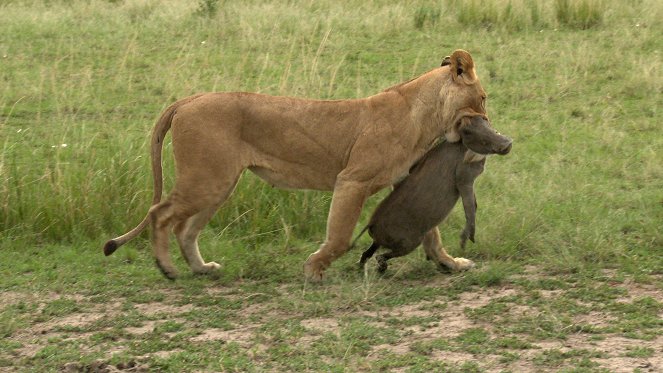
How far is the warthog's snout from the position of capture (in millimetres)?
5855

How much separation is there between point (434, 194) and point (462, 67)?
2.36 ft

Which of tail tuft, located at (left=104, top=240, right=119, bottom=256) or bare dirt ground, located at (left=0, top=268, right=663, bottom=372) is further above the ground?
tail tuft, located at (left=104, top=240, right=119, bottom=256)

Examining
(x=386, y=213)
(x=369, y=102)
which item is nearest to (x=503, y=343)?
(x=386, y=213)

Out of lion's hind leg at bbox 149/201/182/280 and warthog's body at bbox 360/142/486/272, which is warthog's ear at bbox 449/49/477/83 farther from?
lion's hind leg at bbox 149/201/182/280

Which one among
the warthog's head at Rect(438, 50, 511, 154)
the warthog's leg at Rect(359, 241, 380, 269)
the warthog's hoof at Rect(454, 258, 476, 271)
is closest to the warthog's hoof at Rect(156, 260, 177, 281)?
the warthog's leg at Rect(359, 241, 380, 269)

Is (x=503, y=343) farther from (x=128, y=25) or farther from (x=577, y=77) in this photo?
(x=128, y=25)

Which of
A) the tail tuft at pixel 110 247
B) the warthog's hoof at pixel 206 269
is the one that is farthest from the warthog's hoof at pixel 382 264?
the tail tuft at pixel 110 247

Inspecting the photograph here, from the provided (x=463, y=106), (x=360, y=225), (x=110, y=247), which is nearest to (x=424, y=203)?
(x=463, y=106)

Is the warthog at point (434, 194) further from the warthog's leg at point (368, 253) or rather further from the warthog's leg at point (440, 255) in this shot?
the warthog's leg at point (440, 255)

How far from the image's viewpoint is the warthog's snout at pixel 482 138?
19.2 ft

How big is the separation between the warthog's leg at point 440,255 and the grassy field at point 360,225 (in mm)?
83

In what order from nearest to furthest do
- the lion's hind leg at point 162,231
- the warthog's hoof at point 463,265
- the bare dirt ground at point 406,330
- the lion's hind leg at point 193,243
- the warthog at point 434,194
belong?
the bare dirt ground at point 406,330 < the warthog at point 434,194 < the lion's hind leg at point 162,231 < the warthog's hoof at point 463,265 < the lion's hind leg at point 193,243

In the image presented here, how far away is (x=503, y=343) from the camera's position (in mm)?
4871

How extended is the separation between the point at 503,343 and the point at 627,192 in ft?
9.09
